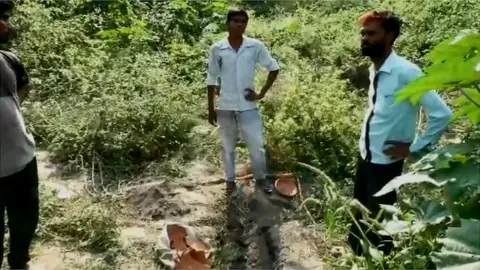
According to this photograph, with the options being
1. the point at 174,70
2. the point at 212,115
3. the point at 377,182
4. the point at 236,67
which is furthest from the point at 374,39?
the point at 174,70

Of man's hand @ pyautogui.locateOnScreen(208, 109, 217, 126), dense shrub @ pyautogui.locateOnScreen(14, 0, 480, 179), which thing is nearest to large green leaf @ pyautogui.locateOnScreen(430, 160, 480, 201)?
man's hand @ pyautogui.locateOnScreen(208, 109, 217, 126)

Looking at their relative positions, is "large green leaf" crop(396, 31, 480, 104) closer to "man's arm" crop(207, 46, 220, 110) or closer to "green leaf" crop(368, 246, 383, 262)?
"green leaf" crop(368, 246, 383, 262)

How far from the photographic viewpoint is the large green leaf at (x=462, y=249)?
154cm

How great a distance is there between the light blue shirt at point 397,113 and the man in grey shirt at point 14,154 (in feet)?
5.20

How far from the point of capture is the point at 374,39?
10.8ft

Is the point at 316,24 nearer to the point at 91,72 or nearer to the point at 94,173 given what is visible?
the point at 91,72

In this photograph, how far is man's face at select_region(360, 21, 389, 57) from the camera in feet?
10.7

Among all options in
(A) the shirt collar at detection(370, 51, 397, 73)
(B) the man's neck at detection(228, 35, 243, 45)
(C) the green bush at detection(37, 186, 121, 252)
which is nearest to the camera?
(A) the shirt collar at detection(370, 51, 397, 73)

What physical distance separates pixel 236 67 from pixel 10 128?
1.73 m

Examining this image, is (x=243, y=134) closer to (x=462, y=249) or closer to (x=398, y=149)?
(x=398, y=149)

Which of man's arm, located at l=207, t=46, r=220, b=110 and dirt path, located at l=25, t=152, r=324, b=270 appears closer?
dirt path, located at l=25, t=152, r=324, b=270

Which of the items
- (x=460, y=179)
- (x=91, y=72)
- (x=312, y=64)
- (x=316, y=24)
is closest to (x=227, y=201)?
(x=91, y=72)

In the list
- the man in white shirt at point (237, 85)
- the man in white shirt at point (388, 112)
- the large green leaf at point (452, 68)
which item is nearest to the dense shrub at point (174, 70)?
the man in white shirt at point (237, 85)

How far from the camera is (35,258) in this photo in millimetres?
4125
